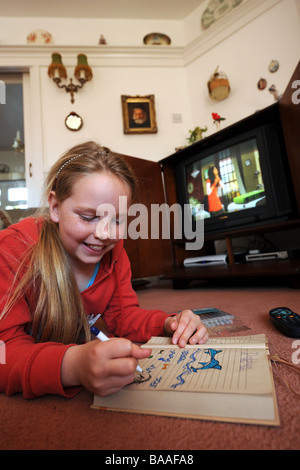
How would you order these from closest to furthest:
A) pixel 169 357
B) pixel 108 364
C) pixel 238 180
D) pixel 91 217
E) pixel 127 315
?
pixel 108 364 < pixel 169 357 < pixel 91 217 < pixel 127 315 < pixel 238 180

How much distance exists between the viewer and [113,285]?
0.72 meters

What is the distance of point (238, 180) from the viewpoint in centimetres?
166

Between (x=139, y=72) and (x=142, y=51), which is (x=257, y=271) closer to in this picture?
(x=139, y=72)

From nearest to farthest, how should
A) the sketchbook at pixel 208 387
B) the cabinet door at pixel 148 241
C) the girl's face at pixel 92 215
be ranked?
the sketchbook at pixel 208 387
the girl's face at pixel 92 215
the cabinet door at pixel 148 241

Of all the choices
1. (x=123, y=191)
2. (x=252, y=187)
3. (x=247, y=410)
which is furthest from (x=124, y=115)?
(x=247, y=410)

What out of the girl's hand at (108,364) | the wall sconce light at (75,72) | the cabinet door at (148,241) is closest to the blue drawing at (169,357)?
the girl's hand at (108,364)

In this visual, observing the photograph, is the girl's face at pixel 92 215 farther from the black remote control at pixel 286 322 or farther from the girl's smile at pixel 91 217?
the black remote control at pixel 286 322

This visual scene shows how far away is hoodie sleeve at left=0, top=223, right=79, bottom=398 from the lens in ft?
1.30

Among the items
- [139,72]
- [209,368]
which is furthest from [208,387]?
[139,72]

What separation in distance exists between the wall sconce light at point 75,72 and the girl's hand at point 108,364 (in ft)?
7.98

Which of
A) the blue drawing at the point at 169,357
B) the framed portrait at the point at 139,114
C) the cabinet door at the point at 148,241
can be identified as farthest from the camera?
the framed portrait at the point at 139,114

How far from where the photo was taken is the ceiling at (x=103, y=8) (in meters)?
2.27

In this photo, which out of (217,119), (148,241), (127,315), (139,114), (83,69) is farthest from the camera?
(139,114)

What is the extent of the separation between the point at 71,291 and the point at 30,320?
0.09 meters
